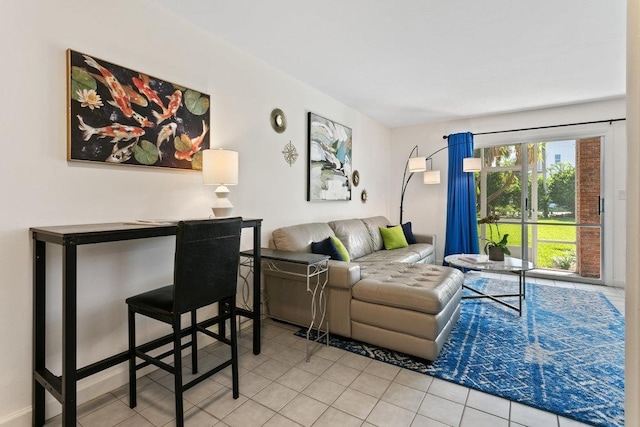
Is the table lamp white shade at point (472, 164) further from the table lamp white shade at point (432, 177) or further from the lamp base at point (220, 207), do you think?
the lamp base at point (220, 207)

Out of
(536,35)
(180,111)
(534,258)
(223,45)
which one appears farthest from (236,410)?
(534,258)

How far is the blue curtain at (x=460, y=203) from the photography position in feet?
16.1

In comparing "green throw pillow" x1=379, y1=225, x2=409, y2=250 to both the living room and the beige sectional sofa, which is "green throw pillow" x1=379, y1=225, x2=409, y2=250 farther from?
the living room

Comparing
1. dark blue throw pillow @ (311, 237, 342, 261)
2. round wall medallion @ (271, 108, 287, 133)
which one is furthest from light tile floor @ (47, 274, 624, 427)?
round wall medallion @ (271, 108, 287, 133)

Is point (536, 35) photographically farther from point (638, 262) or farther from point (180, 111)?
point (180, 111)

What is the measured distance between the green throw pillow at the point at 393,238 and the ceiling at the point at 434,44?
182 centimetres

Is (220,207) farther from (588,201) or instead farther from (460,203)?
(588,201)

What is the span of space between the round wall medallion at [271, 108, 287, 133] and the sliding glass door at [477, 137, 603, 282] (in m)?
3.53

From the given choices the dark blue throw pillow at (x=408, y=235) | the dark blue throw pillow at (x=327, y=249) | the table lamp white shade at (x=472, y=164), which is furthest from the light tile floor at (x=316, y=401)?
the table lamp white shade at (x=472, y=164)

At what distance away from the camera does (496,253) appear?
3365 mm

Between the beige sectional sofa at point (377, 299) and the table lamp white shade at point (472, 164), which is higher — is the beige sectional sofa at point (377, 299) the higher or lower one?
the lower one

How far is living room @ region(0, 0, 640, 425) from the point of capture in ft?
5.09

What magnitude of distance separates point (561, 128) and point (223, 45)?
460 cm

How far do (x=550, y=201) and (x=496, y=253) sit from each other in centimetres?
204
